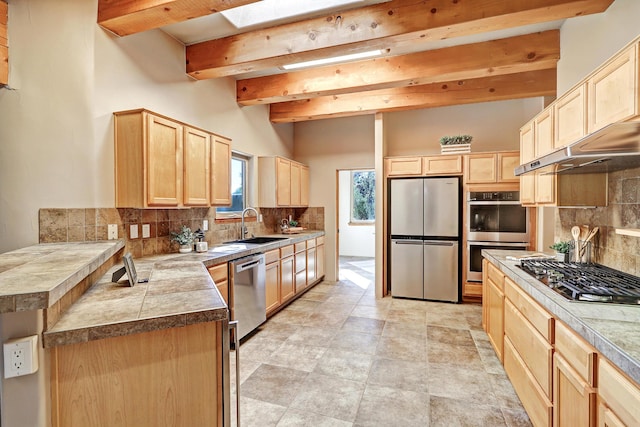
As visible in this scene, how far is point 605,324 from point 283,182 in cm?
408

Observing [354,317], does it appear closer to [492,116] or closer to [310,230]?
[310,230]

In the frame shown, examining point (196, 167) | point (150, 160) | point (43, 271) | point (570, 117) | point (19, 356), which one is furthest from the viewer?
point (196, 167)

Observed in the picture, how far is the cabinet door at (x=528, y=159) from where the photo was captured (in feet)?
9.50

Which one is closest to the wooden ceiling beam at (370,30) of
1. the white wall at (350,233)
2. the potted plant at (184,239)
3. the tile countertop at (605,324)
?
the potted plant at (184,239)

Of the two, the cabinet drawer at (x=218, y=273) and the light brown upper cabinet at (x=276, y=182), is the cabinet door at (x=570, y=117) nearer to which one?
the cabinet drawer at (x=218, y=273)

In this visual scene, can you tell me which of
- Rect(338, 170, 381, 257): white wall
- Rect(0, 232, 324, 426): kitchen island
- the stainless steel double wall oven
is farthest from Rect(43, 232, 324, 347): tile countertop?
Rect(338, 170, 381, 257): white wall

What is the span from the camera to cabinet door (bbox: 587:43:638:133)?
141cm

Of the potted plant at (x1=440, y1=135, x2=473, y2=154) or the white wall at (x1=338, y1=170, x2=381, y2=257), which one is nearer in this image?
the potted plant at (x1=440, y1=135, x2=473, y2=154)

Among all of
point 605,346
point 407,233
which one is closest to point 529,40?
point 407,233

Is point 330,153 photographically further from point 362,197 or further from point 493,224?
point 493,224

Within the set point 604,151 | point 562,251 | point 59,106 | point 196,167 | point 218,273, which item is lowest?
point 218,273

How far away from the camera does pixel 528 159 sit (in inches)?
117

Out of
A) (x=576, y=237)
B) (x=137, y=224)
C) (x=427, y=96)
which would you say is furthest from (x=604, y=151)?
(x=137, y=224)

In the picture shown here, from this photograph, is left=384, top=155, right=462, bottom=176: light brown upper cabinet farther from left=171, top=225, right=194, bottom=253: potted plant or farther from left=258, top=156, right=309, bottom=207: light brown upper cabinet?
left=171, top=225, right=194, bottom=253: potted plant
